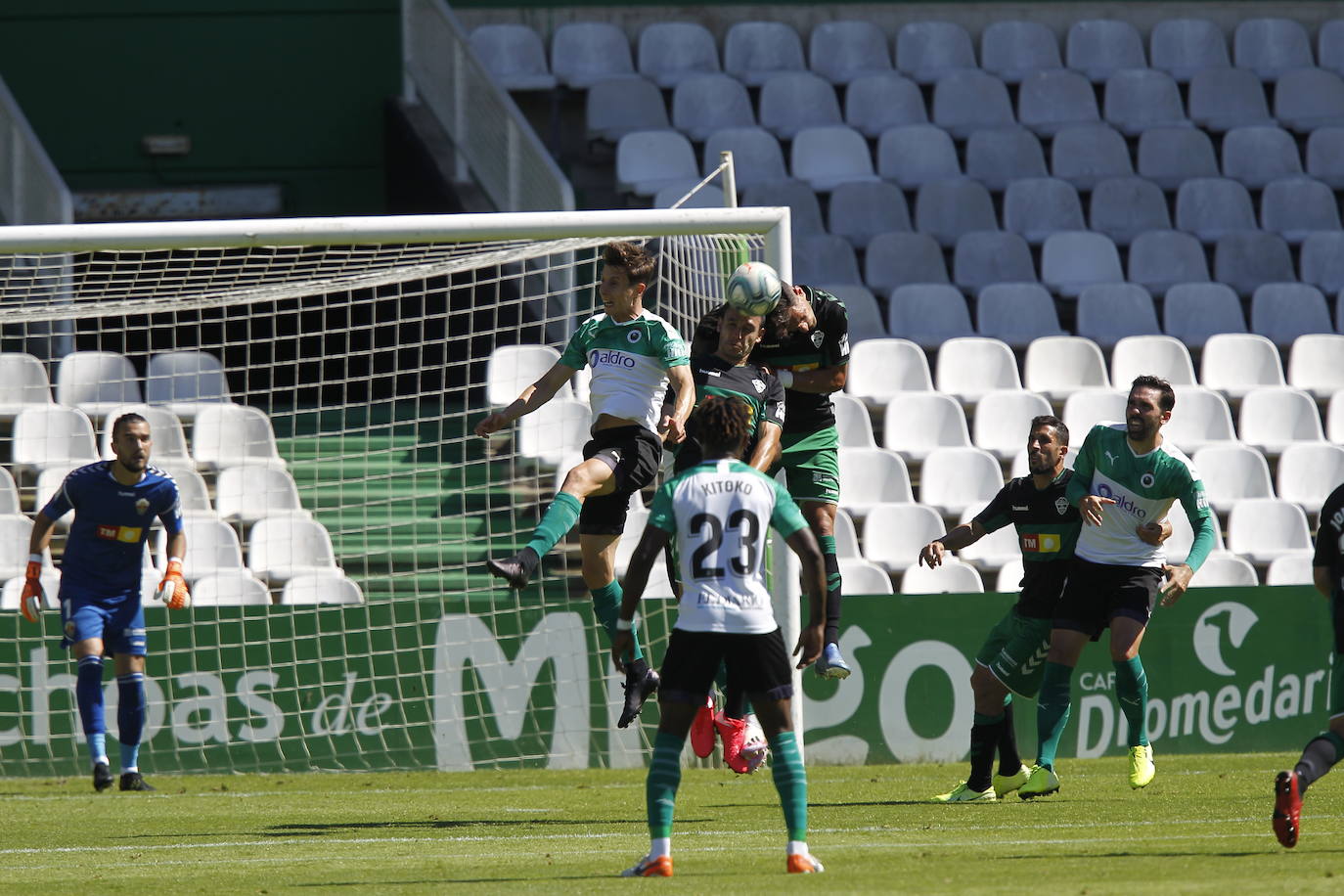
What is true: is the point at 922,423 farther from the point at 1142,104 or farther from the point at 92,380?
the point at 92,380

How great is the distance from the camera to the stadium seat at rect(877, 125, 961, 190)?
16516mm

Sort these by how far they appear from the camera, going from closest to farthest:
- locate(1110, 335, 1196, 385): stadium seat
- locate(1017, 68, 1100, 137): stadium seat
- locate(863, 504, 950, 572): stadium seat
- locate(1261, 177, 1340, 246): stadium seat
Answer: locate(863, 504, 950, 572): stadium seat, locate(1110, 335, 1196, 385): stadium seat, locate(1261, 177, 1340, 246): stadium seat, locate(1017, 68, 1100, 137): stadium seat

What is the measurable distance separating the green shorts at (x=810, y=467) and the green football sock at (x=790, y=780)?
2.97 m

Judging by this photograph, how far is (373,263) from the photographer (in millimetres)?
12562

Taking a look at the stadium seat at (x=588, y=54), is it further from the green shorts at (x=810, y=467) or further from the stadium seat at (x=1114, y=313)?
the green shorts at (x=810, y=467)

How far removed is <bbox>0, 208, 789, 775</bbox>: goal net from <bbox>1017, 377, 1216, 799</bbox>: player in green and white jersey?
2.15 metres

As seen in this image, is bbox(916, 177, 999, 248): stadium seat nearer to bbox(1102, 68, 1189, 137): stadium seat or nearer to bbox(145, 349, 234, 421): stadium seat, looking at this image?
bbox(1102, 68, 1189, 137): stadium seat

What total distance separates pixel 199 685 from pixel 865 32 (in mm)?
10096

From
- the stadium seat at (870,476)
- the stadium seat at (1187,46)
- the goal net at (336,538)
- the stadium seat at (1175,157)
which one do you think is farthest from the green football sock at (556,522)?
the stadium seat at (1187,46)

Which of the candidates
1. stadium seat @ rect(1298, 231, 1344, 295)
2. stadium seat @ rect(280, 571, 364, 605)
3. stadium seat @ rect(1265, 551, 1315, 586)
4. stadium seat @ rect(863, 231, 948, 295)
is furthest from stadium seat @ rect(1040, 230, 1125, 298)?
stadium seat @ rect(280, 571, 364, 605)

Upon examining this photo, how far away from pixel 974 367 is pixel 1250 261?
3725mm

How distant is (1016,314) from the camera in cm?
1506

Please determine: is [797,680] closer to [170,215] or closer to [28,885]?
[28,885]

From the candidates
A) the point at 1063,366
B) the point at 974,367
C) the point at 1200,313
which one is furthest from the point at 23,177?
the point at 1200,313
